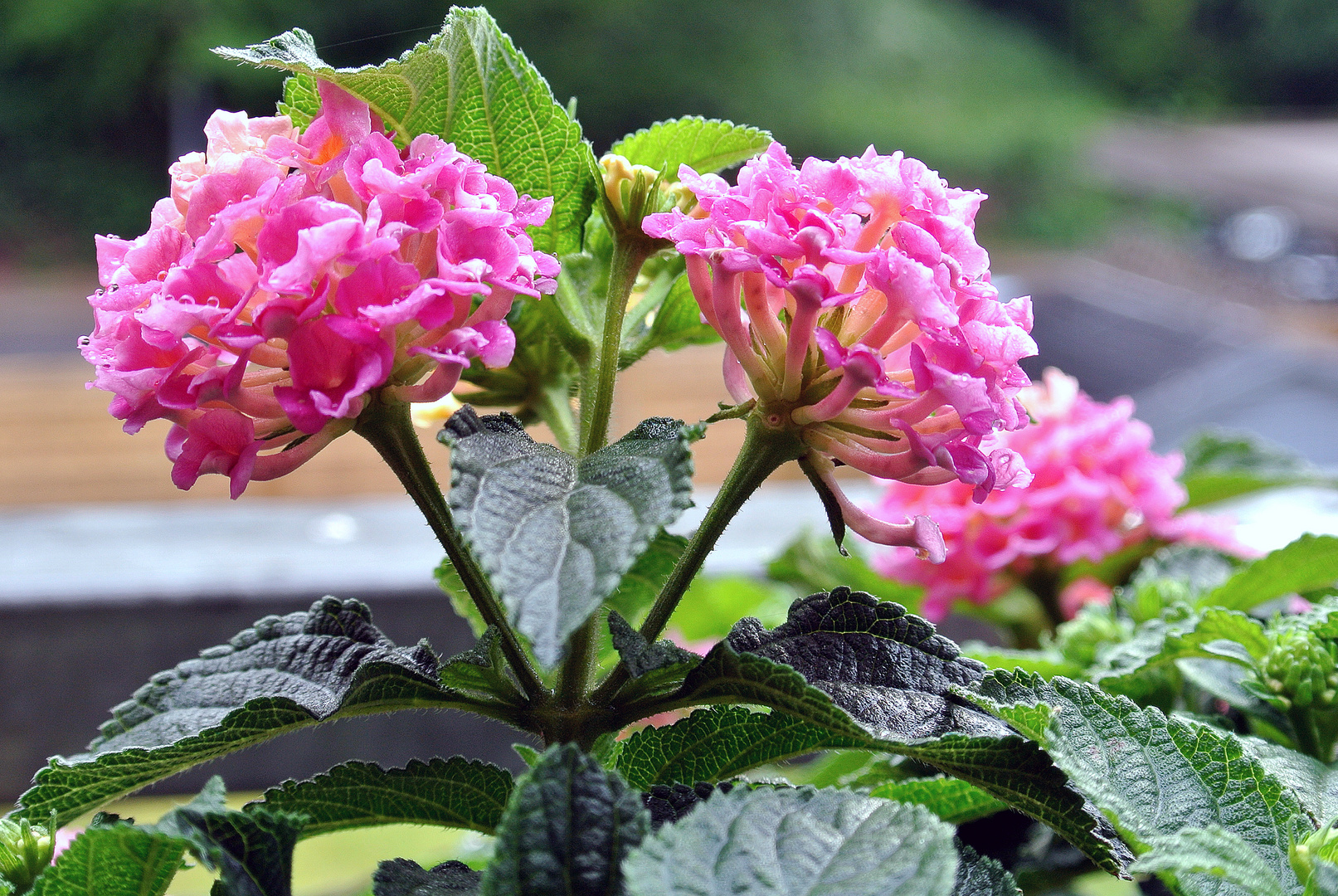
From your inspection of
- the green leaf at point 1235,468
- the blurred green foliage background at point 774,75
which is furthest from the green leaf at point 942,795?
the blurred green foliage background at point 774,75

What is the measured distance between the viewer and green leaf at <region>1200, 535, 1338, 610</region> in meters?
0.44

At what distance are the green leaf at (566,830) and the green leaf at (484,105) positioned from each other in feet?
0.53

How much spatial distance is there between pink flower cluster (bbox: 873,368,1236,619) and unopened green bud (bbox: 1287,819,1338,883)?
258 mm

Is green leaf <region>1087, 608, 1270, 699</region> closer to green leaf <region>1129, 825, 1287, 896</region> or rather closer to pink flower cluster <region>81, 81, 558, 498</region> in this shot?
green leaf <region>1129, 825, 1287, 896</region>

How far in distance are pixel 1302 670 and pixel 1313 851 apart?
107 mm

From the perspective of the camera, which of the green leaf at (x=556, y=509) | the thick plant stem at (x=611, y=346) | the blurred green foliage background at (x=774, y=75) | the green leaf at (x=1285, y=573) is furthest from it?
the blurred green foliage background at (x=774, y=75)

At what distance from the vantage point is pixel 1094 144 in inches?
296

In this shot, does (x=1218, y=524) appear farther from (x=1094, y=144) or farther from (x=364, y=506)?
(x=1094, y=144)

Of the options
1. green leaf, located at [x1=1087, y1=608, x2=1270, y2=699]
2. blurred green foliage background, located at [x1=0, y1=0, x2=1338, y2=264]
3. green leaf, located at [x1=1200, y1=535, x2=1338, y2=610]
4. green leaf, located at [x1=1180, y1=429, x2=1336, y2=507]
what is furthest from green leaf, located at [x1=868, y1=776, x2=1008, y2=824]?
blurred green foliage background, located at [x1=0, y1=0, x2=1338, y2=264]

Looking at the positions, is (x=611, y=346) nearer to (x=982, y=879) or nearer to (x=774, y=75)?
(x=982, y=879)

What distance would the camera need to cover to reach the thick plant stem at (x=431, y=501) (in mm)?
264

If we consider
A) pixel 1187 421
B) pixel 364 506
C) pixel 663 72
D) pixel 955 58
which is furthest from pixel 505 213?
pixel 955 58

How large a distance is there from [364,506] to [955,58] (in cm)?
848

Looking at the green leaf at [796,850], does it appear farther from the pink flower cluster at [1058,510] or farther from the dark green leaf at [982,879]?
the pink flower cluster at [1058,510]
